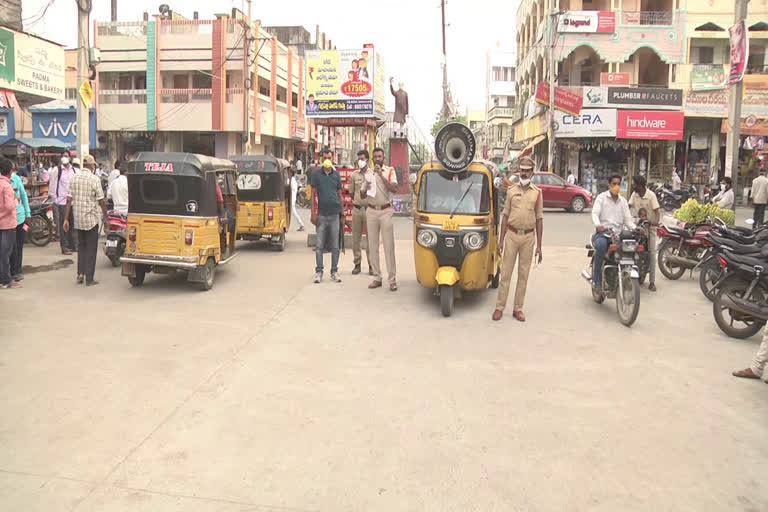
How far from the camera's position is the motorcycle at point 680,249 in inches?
419

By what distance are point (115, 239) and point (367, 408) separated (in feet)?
24.8

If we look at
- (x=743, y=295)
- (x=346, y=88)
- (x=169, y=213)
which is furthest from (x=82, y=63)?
(x=743, y=295)

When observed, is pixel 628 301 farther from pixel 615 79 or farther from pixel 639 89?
pixel 615 79

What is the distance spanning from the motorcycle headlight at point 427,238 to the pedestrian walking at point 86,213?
4.74m

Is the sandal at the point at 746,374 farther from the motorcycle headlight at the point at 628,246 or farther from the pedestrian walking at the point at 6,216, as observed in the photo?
the pedestrian walking at the point at 6,216

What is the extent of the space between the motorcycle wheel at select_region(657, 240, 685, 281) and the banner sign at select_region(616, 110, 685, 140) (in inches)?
935

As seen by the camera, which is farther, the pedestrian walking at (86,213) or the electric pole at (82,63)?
the electric pole at (82,63)

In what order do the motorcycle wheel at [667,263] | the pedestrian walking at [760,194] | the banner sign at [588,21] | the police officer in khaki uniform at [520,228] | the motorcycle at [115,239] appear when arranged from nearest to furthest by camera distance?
1. the police officer in khaki uniform at [520,228]
2. the motorcycle at [115,239]
3. the motorcycle wheel at [667,263]
4. the pedestrian walking at [760,194]
5. the banner sign at [588,21]

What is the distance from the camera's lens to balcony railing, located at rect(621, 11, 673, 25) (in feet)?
115

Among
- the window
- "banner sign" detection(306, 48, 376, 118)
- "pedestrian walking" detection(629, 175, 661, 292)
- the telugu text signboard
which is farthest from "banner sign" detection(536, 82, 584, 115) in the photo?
"pedestrian walking" detection(629, 175, 661, 292)

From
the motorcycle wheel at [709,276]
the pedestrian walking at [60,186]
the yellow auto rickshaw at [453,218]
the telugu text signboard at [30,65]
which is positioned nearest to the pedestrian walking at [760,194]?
the motorcycle wheel at [709,276]

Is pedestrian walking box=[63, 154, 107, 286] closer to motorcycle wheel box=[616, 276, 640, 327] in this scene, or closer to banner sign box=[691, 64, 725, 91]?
motorcycle wheel box=[616, 276, 640, 327]

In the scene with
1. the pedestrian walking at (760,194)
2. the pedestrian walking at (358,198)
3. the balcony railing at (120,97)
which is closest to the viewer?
the pedestrian walking at (358,198)

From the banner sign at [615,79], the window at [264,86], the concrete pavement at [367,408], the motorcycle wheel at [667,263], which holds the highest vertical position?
the window at [264,86]
